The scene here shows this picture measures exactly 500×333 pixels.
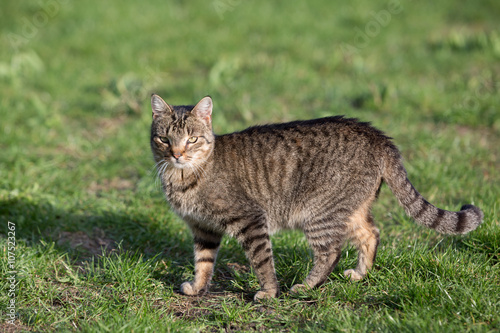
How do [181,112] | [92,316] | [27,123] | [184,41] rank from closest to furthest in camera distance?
[92,316], [181,112], [27,123], [184,41]

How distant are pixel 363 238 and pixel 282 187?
68 cm

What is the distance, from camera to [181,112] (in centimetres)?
359

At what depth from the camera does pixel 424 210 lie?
3354 mm

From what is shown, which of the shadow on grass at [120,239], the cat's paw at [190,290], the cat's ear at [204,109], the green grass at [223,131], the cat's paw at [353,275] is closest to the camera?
the green grass at [223,131]

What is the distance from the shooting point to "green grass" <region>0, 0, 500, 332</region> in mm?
3115

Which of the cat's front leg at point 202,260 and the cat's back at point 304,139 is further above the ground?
the cat's back at point 304,139

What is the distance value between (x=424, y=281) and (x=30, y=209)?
3233 millimetres

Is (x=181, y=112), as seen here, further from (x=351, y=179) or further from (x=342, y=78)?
(x=342, y=78)

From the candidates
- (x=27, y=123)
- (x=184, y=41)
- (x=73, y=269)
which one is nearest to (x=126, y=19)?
(x=184, y=41)

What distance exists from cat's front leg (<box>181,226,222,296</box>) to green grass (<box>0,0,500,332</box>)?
0.37 feet

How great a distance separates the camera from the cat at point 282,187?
3340 mm

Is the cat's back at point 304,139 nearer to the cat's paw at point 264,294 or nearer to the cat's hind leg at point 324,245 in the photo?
the cat's hind leg at point 324,245

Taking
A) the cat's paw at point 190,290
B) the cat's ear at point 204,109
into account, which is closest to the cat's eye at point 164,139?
the cat's ear at point 204,109

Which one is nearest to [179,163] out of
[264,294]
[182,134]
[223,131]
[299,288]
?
[182,134]
